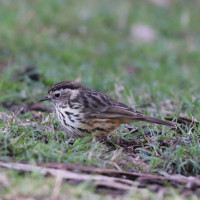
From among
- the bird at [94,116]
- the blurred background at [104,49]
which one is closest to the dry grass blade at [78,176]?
the bird at [94,116]

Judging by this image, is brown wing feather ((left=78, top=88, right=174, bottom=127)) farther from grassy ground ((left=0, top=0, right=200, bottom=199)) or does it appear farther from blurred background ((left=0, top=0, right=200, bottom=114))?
blurred background ((left=0, top=0, right=200, bottom=114))

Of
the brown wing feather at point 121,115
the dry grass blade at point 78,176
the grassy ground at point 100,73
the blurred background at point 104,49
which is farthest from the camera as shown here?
the blurred background at point 104,49

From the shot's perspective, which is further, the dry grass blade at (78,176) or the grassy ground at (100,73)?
the grassy ground at (100,73)

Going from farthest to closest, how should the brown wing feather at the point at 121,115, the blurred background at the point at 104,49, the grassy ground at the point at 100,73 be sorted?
the blurred background at the point at 104,49 < the brown wing feather at the point at 121,115 < the grassy ground at the point at 100,73

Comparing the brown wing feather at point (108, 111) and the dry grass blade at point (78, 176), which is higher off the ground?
the brown wing feather at point (108, 111)

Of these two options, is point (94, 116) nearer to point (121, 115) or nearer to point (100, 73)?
point (121, 115)

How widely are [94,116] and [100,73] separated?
525cm

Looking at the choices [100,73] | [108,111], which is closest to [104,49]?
[100,73]

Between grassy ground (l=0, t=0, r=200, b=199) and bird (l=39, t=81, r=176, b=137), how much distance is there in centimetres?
24

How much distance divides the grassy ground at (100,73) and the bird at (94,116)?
235 millimetres

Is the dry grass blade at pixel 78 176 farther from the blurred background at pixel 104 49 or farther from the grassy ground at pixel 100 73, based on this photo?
the blurred background at pixel 104 49

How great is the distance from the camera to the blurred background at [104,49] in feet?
31.3

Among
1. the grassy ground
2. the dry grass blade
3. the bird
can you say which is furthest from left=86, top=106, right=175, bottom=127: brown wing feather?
the dry grass blade

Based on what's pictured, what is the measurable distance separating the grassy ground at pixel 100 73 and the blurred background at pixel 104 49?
3 cm
